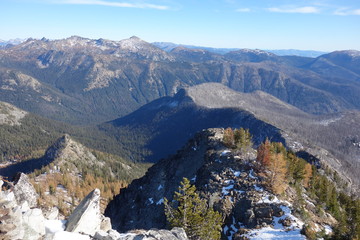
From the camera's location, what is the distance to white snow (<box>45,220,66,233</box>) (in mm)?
28742

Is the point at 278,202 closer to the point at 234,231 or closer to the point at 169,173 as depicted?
the point at 234,231

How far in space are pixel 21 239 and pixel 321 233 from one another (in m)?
36.9

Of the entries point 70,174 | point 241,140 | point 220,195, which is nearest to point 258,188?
point 220,195

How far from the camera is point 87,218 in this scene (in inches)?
1222

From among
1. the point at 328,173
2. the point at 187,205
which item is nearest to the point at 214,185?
the point at 187,205

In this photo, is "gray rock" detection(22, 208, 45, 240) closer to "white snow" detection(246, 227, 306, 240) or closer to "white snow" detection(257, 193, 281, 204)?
"white snow" detection(246, 227, 306, 240)

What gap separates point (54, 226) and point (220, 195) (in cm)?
3393

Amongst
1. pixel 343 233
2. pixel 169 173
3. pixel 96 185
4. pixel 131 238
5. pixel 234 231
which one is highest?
pixel 131 238

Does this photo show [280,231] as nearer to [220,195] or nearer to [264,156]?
[220,195]

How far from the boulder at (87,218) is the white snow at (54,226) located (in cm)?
62

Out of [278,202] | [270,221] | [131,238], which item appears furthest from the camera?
[278,202]

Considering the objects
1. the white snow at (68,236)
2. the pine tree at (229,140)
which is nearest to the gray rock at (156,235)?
the white snow at (68,236)

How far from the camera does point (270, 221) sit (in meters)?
46.1

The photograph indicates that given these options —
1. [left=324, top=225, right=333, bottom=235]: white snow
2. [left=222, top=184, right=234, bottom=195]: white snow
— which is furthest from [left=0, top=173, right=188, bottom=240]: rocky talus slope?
[left=324, top=225, right=333, bottom=235]: white snow
